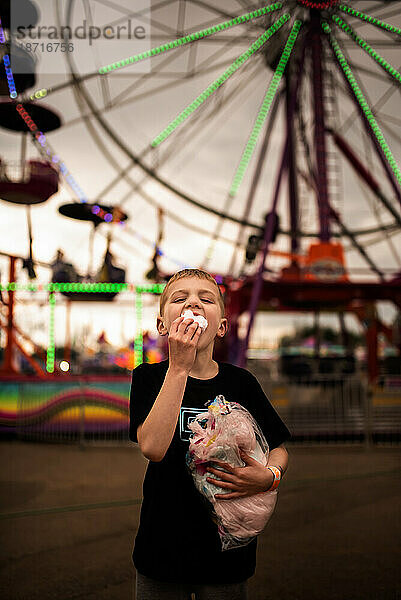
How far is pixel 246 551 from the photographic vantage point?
5.16 ft

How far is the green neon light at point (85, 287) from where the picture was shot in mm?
10031

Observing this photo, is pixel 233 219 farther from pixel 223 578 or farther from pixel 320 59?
pixel 223 578

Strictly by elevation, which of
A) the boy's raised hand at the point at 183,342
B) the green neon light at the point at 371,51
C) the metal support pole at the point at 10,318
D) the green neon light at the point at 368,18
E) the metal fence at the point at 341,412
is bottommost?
the metal fence at the point at 341,412

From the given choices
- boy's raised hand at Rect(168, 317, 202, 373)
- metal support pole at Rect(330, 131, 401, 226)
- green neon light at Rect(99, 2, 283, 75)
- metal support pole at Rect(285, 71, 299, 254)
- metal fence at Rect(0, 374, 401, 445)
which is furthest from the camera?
metal support pole at Rect(330, 131, 401, 226)

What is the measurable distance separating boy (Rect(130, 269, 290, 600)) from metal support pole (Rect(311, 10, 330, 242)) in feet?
30.7

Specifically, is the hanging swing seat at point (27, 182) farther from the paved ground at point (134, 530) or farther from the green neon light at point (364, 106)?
the green neon light at point (364, 106)

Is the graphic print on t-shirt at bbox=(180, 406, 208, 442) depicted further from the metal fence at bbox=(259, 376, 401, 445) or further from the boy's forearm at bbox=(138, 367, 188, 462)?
the metal fence at bbox=(259, 376, 401, 445)

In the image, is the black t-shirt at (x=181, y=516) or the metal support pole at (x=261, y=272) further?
the metal support pole at (x=261, y=272)

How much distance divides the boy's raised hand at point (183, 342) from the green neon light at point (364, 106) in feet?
35.0

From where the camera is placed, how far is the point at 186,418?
1.57m

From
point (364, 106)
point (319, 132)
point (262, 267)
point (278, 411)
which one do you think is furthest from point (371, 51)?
point (278, 411)

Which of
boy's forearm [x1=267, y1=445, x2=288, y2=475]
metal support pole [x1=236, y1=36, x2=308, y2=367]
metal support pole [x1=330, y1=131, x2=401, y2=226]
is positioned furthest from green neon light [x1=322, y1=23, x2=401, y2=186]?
boy's forearm [x1=267, y1=445, x2=288, y2=475]

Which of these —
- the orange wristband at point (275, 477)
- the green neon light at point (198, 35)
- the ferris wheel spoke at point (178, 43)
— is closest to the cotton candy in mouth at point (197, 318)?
the orange wristband at point (275, 477)

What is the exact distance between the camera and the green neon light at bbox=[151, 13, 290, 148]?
11.3 meters
